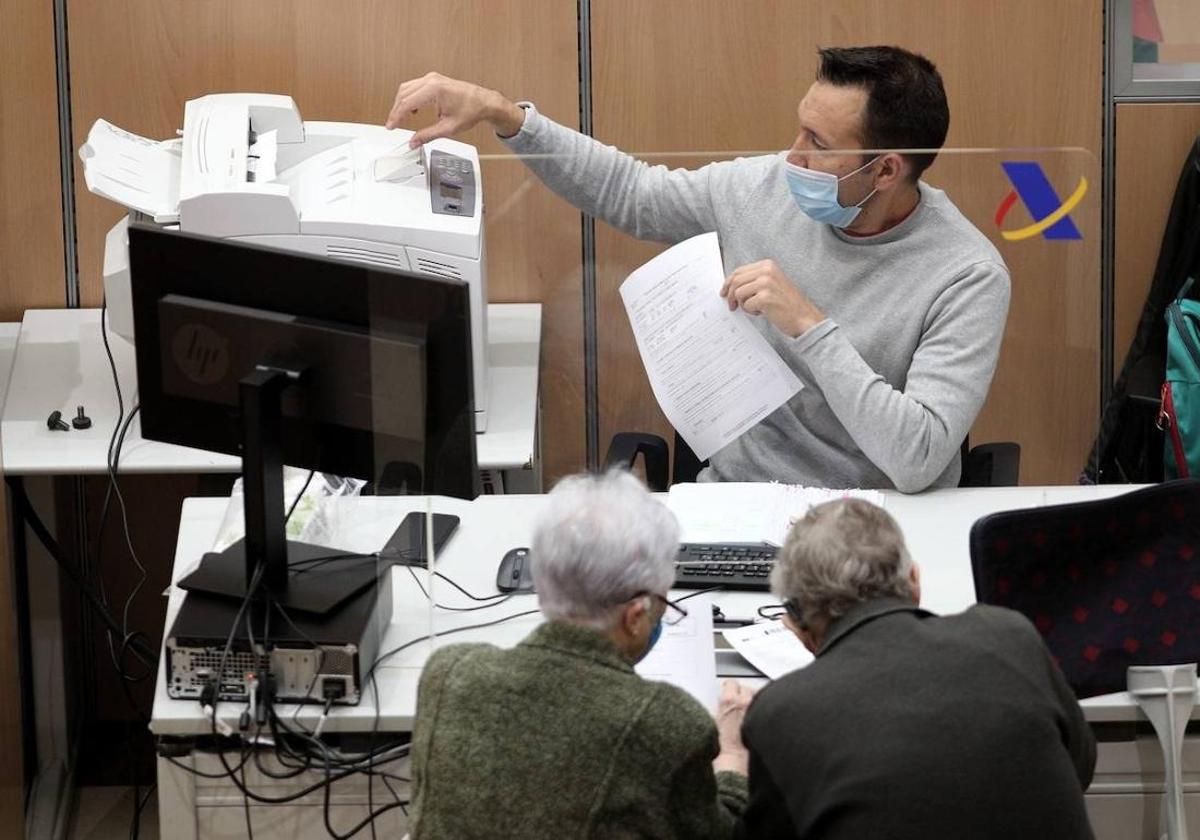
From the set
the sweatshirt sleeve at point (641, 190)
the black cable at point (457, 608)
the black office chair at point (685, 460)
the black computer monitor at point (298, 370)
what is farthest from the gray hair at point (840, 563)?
Result: the sweatshirt sleeve at point (641, 190)

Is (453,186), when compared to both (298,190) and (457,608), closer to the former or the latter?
(298,190)

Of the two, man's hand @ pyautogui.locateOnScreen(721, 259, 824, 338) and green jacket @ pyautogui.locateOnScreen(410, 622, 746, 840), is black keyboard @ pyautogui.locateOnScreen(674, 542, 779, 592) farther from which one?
green jacket @ pyautogui.locateOnScreen(410, 622, 746, 840)

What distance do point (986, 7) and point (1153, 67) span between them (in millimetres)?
391

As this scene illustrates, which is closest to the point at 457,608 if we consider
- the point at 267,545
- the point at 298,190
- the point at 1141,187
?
the point at 267,545

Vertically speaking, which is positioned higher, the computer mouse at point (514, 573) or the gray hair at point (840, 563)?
the gray hair at point (840, 563)

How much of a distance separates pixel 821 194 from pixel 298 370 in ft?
3.22

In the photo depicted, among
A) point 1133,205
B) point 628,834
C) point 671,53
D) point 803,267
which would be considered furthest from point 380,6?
point 628,834

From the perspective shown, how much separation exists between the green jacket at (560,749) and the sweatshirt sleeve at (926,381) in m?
0.99

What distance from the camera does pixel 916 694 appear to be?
152 cm

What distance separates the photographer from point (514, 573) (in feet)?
7.45

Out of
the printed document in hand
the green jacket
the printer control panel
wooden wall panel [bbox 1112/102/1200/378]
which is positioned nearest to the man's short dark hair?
the printed document in hand

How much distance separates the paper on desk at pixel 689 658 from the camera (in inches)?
77.6

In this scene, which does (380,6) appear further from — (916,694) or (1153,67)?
(916,694)

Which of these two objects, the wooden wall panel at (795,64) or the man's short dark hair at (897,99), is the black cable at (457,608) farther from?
the wooden wall panel at (795,64)
